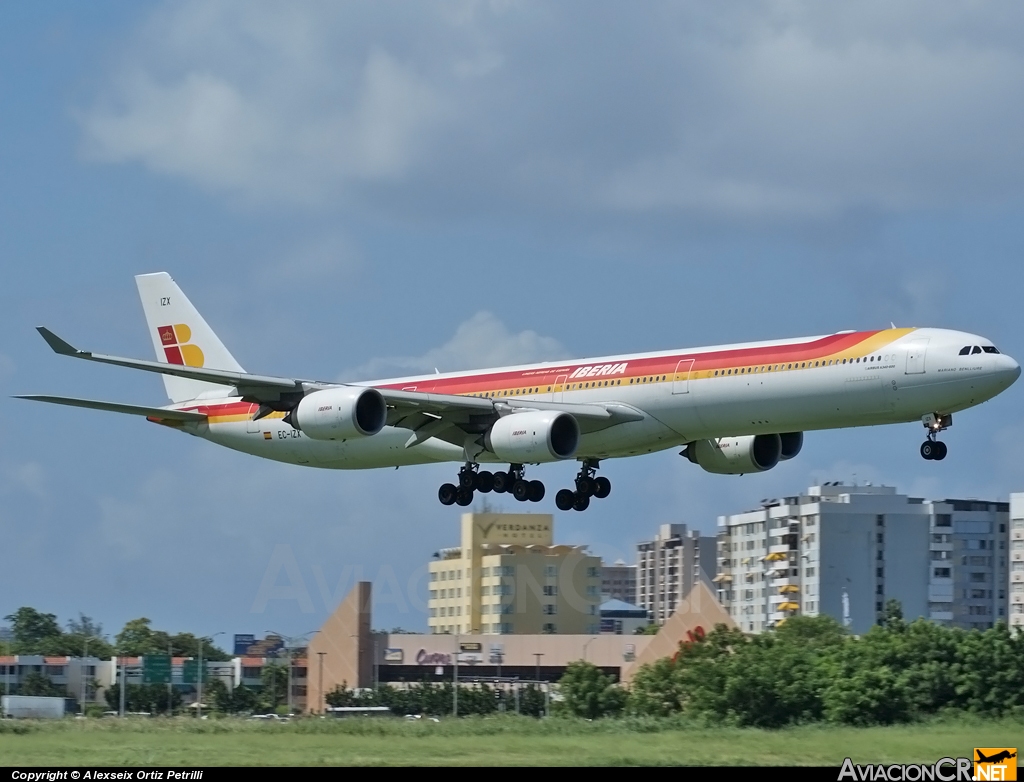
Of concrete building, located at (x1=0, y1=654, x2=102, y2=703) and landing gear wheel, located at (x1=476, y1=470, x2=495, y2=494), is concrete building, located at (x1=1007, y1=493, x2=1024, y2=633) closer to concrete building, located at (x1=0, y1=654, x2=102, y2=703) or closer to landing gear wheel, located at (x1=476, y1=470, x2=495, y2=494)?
concrete building, located at (x1=0, y1=654, x2=102, y2=703)

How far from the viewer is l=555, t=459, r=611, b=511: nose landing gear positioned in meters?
50.8

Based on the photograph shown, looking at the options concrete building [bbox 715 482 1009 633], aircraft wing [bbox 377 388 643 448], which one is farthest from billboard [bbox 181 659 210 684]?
concrete building [bbox 715 482 1009 633]

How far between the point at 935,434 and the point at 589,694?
25.4 meters

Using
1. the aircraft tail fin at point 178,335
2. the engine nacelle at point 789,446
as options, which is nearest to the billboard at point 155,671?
the aircraft tail fin at point 178,335

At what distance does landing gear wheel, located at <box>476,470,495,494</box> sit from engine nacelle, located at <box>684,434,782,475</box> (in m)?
6.32

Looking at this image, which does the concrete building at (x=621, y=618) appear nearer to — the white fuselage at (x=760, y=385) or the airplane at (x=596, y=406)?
the airplane at (x=596, y=406)

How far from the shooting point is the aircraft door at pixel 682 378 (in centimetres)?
4475

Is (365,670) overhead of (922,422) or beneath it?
beneath

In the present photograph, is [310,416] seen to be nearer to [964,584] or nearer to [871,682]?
[871,682]

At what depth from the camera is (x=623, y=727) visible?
43938 millimetres

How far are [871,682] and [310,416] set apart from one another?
22.1 m

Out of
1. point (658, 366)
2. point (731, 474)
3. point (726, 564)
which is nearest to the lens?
point (658, 366)

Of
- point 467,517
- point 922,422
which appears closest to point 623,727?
point 922,422

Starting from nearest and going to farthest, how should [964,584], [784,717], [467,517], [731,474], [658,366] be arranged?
[658,366]
[731,474]
[784,717]
[467,517]
[964,584]
